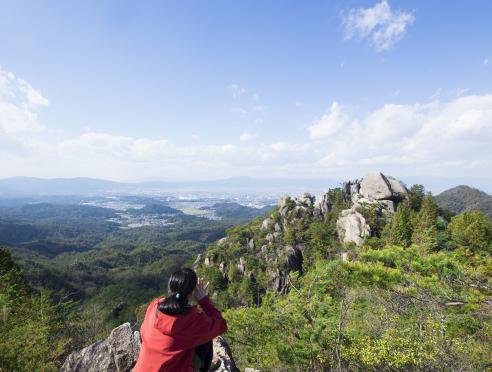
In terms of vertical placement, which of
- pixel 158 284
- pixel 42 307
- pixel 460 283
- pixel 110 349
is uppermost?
pixel 460 283

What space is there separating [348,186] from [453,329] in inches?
2183

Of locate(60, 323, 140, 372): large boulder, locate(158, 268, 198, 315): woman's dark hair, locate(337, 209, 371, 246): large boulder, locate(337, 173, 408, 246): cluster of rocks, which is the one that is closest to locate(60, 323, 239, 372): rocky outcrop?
locate(60, 323, 140, 372): large boulder

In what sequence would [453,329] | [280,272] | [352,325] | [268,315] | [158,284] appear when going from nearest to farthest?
1. [453,329]
2. [352,325]
3. [268,315]
4. [280,272]
5. [158,284]

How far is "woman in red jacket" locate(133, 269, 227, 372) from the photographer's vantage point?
2.71 m

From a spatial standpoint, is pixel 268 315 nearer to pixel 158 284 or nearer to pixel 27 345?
pixel 27 345

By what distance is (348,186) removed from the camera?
59812 mm

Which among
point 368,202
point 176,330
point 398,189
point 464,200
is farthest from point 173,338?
point 464,200

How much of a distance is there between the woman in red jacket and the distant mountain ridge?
117 metres

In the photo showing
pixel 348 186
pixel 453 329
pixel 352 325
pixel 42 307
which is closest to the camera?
pixel 453 329

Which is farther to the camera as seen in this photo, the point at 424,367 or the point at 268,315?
the point at 268,315

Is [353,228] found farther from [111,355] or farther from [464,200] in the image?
[464,200]

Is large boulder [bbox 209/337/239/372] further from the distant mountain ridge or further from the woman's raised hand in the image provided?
the distant mountain ridge

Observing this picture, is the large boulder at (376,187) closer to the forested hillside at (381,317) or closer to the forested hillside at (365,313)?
the forested hillside at (365,313)

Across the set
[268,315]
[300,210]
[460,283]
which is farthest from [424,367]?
[300,210]
